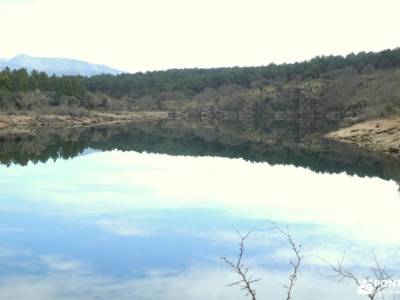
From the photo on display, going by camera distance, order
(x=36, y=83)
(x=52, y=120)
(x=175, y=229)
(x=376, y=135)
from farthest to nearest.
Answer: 1. (x=36, y=83)
2. (x=52, y=120)
3. (x=376, y=135)
4. (x=175, y=229)

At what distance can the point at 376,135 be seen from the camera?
7194cm

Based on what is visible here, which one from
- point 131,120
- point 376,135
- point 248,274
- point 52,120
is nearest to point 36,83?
point 52,120

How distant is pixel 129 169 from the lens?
51.7 meters

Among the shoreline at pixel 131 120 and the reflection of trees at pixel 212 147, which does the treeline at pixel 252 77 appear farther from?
the reflection of trees at pixel 212 147

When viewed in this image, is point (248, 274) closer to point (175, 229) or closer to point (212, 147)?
point (175, 229)

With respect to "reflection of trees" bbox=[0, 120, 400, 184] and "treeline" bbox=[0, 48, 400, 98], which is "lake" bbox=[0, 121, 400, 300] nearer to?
"reflection of trees" bbox=[0, 120, 400, 184]

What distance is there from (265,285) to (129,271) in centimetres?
485

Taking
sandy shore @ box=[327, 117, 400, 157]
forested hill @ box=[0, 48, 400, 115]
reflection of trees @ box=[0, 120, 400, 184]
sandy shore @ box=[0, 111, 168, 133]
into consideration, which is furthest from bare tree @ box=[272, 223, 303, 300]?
forested hill @ box=[0, 48, 400, 115]

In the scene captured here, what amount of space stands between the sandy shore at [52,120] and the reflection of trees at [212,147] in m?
5.88

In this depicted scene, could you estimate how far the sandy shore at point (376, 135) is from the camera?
62.8m

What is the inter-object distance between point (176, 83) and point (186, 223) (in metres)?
173

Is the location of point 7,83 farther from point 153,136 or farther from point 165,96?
point 165,96

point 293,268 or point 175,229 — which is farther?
point 175,229

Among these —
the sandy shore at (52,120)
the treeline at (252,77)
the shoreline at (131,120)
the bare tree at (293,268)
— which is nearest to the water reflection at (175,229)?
the bare tree at (293,268)
